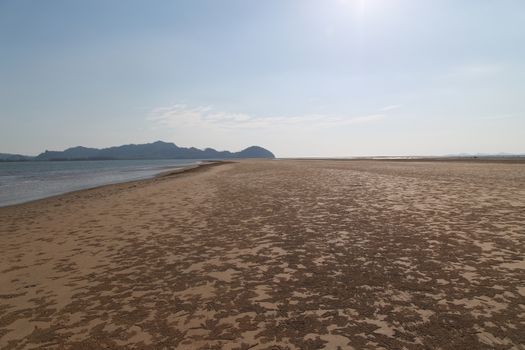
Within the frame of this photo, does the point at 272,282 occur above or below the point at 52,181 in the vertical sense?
above

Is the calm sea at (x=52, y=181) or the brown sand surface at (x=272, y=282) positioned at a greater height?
the brown sand surface at (x=272, y=282)

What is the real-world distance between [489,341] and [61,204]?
22.4 meters

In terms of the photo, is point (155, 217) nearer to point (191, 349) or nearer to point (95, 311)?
point (95, 311)

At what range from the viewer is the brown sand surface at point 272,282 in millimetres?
4707

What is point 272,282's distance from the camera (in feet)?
21.7

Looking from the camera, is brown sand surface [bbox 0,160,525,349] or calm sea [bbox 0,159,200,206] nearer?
brown sand surface [bbox 0,160,525,349]

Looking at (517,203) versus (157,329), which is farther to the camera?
(517,203)

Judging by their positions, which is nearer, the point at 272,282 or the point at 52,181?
the point at 272,282

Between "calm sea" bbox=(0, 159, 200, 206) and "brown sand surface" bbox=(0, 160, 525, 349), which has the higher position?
"brown sand surface" bbox=(0, 160, 525, 349)

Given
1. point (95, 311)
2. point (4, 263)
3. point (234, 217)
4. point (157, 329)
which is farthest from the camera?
point (234, 217)

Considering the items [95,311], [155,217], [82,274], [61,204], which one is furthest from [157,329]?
[61,204]

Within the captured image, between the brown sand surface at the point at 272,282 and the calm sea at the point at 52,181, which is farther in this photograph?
the calm sea at the point at 52,181

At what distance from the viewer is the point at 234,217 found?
13.6 meters

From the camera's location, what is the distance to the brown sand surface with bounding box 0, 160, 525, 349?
15.4ft
